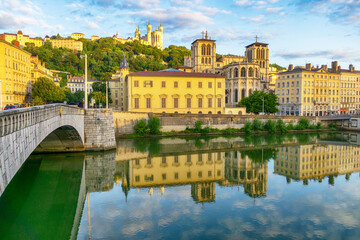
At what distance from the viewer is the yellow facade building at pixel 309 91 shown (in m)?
70.5

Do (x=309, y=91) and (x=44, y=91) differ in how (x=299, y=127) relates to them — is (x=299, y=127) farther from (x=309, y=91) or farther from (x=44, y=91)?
(x=44, y=91)

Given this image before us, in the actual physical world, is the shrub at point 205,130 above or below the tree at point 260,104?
below

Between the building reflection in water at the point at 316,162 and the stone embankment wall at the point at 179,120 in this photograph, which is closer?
the building reflection in water at the point at 316,162

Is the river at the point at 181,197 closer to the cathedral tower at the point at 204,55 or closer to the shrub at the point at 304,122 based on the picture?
the shrub at the point at 304,122

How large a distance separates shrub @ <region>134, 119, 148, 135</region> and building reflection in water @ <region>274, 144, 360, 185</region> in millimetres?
19863

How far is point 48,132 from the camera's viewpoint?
1534 cm

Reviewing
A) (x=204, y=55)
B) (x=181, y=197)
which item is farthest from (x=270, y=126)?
(x=204, y=55)

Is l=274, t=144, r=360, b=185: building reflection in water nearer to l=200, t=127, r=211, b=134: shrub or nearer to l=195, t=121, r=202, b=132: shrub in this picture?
l=200, t=127, r=211, b=134: shrub

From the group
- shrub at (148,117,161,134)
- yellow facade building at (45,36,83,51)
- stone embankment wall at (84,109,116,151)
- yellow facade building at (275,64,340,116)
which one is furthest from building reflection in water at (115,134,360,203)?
yellow facade building at (45,36,83,51)

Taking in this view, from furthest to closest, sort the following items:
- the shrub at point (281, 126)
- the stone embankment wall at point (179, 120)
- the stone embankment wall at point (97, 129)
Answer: the shrub at point (281, 126)
the stone embankment wall at point (179, 120)
the stone embankment wall at point (97, 129)

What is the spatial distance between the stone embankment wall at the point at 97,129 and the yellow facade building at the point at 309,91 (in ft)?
182

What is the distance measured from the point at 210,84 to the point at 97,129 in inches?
1197

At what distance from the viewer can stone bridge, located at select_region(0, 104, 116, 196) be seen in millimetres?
7908

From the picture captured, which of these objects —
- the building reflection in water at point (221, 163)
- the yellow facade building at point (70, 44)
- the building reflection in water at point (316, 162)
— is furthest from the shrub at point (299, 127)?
the yellow facade building at point (70, 44)
